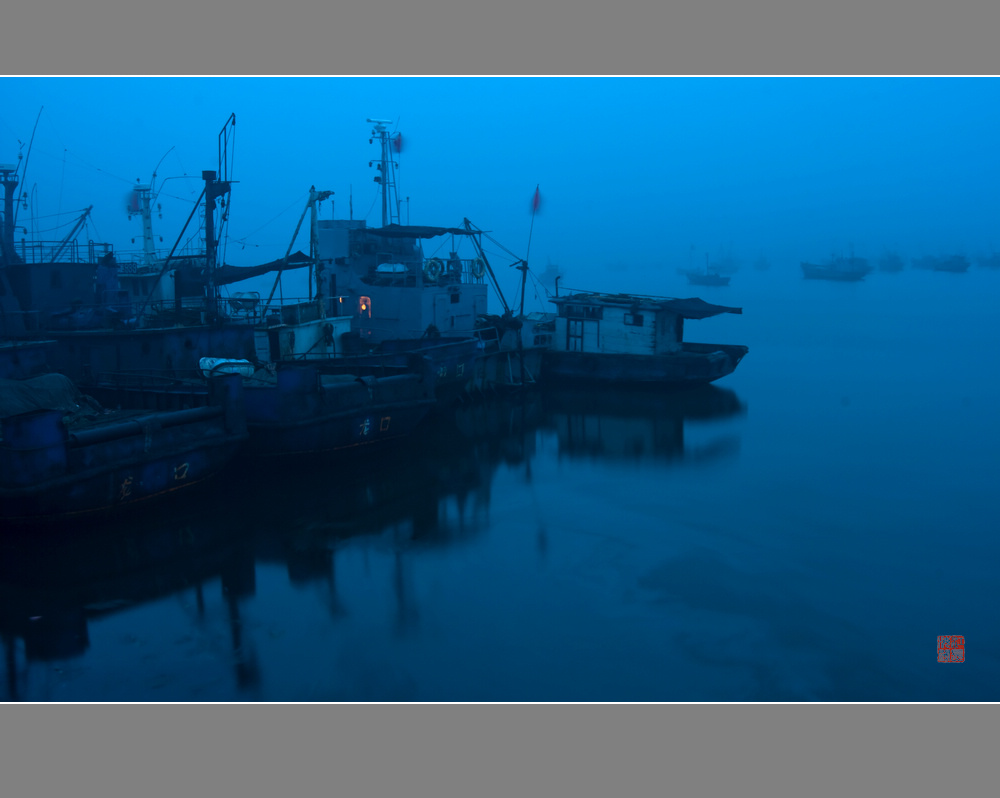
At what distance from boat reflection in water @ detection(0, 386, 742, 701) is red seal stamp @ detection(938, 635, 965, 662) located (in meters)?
6.28

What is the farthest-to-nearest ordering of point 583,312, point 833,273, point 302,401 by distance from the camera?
point 833,273, point 583,312, point 302,401

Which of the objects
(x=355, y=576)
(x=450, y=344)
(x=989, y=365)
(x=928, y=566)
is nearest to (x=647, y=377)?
(x=450, y=344)

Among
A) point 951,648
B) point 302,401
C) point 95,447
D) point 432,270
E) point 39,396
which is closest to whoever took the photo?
point 951,648

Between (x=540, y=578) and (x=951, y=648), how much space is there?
5921 mm

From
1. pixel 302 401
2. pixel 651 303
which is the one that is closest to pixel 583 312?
pixel 651 303

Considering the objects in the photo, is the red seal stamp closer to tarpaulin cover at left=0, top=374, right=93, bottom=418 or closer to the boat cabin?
tarpaulin cover at left=0, top=374, right=93, bottom=418

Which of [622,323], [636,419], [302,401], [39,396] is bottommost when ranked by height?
[636,419]

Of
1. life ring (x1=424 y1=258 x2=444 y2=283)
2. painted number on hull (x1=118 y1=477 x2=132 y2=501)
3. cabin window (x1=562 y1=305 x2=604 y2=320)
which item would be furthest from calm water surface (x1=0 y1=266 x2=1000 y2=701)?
life ring (x1=424 y1=258 x2=444 y2=283)

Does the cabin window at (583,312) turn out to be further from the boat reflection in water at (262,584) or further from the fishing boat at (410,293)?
the boat reflection in water at (262,584)

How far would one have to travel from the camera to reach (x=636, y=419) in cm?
2603

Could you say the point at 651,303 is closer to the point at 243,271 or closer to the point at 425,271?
the point at 425,271

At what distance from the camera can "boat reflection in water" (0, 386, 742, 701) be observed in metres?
9.80

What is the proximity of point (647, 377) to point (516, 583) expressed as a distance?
18376 mm

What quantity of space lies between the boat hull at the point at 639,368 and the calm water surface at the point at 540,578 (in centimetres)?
618
